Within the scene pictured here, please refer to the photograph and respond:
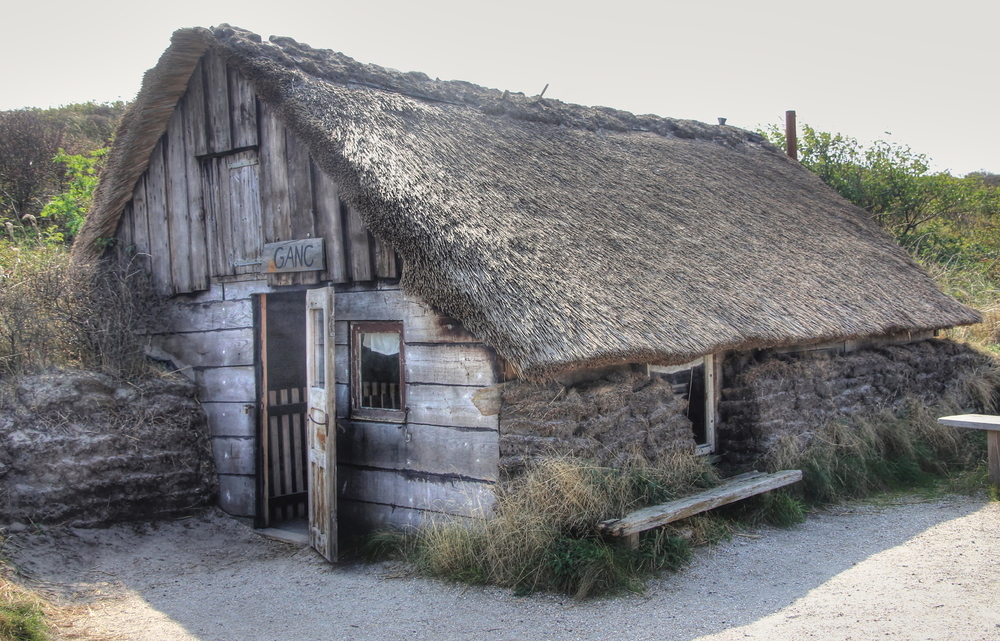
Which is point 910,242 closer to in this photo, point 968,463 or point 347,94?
point 968,463

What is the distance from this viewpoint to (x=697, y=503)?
5.93 m

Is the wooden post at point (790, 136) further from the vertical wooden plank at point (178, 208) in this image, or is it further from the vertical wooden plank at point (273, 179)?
the vertical wooden plank at point (178, 208)

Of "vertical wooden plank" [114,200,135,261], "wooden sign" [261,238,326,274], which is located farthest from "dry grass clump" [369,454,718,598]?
"vertical wooden plank" [114,200,135,261]

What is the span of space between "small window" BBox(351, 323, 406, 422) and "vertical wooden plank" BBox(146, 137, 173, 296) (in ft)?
8.18

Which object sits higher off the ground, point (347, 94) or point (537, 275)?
point (347, 94)

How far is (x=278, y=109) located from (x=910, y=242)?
47.1 ft

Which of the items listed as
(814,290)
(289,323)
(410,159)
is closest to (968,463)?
(814,290)

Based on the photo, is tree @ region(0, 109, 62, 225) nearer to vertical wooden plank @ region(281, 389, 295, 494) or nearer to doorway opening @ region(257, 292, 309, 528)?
doorway opening @ region(257, 292, 309, 528)

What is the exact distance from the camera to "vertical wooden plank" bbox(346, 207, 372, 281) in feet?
21.0

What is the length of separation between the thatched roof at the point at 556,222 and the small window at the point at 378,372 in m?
0.73

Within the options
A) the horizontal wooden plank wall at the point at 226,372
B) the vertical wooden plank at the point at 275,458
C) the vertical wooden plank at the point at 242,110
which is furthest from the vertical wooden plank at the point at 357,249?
the vertical wooden plank at the point at 275,458

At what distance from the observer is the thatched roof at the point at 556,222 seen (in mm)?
5727

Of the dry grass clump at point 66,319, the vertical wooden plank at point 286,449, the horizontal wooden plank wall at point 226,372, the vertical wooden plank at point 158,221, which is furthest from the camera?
the vertical wooden plank at point 158,221

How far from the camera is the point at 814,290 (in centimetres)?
838
